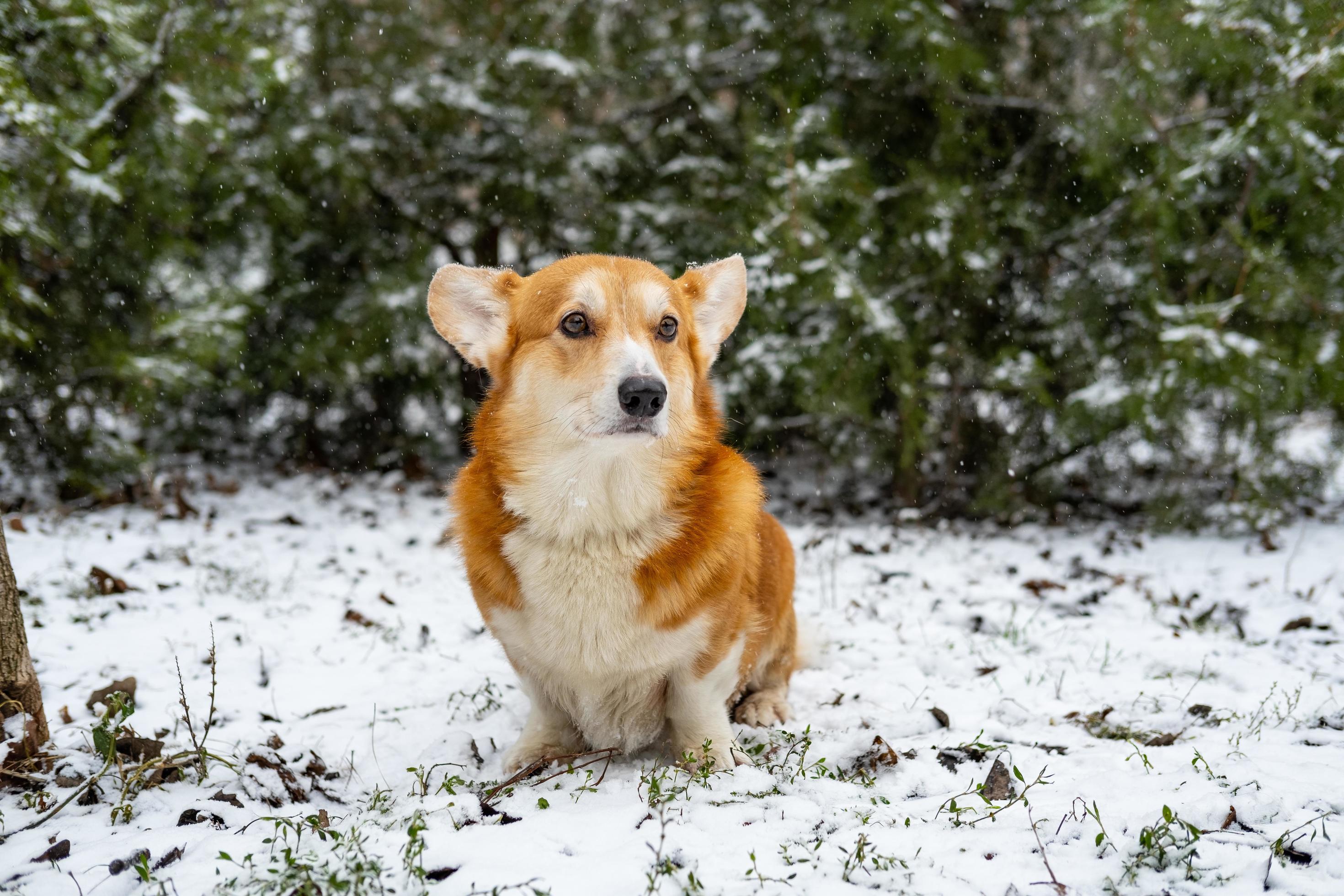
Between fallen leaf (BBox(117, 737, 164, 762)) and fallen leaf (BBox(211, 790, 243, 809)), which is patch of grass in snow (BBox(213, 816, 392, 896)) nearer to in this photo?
fallen leaf (BBox(211, 790, 243, 809))

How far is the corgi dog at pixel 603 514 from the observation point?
2746 mm

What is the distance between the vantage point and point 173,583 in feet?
15.5

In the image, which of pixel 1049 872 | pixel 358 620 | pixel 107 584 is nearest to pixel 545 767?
pixel 1049 872

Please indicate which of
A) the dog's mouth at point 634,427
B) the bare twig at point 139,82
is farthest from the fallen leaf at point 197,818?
the bare twig at point 139,82

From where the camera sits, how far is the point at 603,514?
2818 mm

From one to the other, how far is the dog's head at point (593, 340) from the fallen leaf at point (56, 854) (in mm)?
1673

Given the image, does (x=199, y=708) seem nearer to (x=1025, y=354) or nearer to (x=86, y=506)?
(x=86, y=506)

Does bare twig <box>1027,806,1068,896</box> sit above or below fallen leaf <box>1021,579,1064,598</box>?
above

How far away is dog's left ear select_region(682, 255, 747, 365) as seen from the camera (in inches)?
134

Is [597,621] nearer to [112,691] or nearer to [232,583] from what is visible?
[112,691]

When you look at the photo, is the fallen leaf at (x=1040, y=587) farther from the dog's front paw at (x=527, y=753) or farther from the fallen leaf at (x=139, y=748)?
the fallen leaf at (x=139, y=748)

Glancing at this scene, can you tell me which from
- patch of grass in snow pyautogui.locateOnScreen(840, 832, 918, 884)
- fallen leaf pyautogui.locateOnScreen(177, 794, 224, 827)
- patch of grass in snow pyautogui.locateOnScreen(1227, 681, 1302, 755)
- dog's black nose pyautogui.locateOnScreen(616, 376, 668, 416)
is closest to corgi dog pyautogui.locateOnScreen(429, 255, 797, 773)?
dog's black nose pyautogui.locateOnScreen(616, 376, 668, 416)

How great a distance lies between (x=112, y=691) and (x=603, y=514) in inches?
80.4

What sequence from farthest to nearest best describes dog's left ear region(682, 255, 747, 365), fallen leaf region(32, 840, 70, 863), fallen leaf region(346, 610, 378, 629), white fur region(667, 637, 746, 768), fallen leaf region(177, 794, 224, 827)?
fallen leaf region(346, 610, 378, 629) → dog's left ear region(682, 255, 747, 365) → white fur region(667, 637, 746, 768) → fallen leaf region(177, 794, 224, 827) → fallen leaf region(32, 840, 70, 863)
